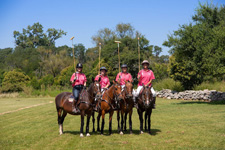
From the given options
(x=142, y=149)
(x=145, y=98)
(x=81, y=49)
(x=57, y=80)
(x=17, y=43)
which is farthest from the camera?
(x=17, y=43)

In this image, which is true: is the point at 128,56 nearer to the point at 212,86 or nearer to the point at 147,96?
the point at 212,86

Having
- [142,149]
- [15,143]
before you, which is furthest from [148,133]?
[15,143]

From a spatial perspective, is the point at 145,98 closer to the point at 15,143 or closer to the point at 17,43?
the point at 15,143

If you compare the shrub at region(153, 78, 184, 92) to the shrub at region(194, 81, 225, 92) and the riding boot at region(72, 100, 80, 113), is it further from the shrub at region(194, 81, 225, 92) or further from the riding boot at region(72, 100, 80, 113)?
the riding boot at region(72, 100, 80, 113)

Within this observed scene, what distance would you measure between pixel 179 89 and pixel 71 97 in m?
32.1

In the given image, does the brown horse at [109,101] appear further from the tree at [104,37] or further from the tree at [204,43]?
the tree at [104,37]

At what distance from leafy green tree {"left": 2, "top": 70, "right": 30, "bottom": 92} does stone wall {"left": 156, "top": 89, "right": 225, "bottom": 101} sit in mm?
36570

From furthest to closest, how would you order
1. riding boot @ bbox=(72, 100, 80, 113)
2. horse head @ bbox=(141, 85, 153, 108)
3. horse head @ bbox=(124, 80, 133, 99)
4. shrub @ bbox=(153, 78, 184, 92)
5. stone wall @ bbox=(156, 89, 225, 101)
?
shrub @ bbox=(153, 78, 184, 92) → stone wall @ bbox=(156, 89, 225, 101) → riding boot @ bbox=(72, 100, 80, 113) → horse head @ bbox=(141, 85, 153, 108) → horse head @ bbox=(124, 80, 133, 99)

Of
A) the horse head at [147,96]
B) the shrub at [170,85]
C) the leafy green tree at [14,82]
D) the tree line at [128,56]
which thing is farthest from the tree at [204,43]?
the leafy green tree at [14,82]

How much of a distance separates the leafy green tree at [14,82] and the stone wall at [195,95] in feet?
120

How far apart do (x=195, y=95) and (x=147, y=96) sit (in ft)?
82.5

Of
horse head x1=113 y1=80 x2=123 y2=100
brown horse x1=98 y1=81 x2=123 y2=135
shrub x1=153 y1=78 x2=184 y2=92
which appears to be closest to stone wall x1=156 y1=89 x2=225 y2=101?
shrub x1=153 y1=78 x2=184 y2=92

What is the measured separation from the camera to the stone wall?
32.0 metres

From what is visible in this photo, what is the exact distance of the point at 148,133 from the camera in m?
12.8
